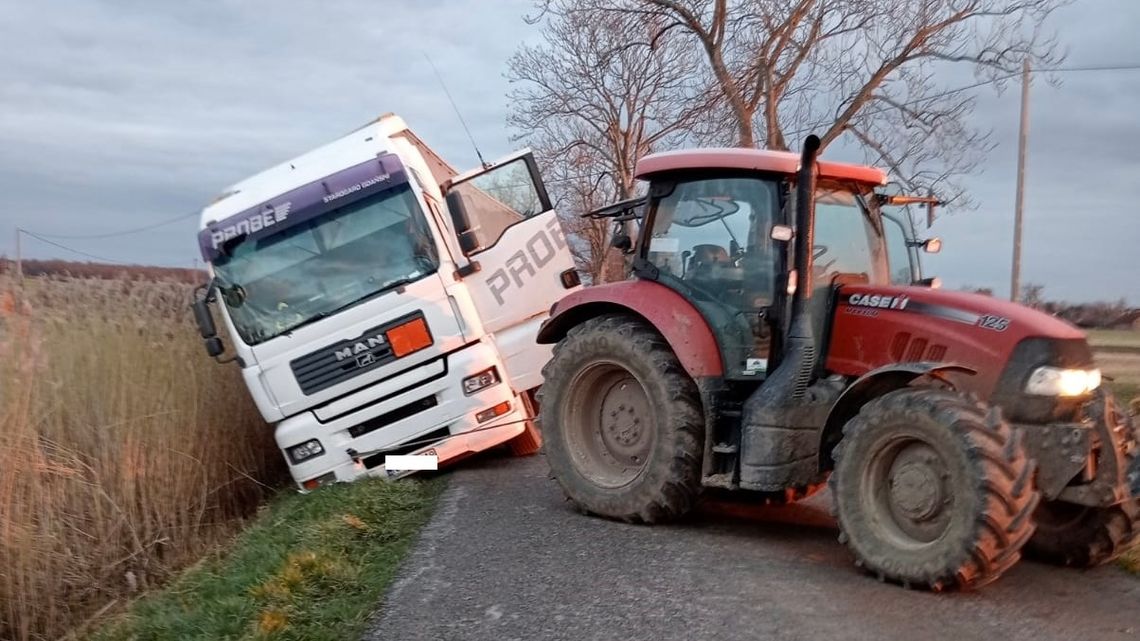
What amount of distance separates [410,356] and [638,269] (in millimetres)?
2486

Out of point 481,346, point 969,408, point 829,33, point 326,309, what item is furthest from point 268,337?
point 829,33

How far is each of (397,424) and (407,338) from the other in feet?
2.41

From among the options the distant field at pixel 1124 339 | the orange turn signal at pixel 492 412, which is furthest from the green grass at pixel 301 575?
the distant field at pixel 1124 339

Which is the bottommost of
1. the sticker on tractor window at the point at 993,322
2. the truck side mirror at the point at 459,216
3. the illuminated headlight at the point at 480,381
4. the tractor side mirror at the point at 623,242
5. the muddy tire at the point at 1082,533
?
the muddy tire at the point at 1082,533

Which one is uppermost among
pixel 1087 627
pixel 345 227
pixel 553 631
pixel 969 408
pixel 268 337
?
pixel 345 227

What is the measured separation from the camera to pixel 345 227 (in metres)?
8.66

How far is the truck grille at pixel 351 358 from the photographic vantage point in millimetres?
8398

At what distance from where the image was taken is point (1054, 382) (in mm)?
5012

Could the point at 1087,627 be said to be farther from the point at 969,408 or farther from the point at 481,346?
the point at 481,346

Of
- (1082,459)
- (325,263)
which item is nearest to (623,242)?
(325,263)

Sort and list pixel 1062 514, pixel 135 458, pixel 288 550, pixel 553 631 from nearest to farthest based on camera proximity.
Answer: pixel 553 631 < pixel 1062 514 < pixel 288 550 < pixel 135 458

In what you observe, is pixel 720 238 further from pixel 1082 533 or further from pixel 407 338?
pixel 407 338

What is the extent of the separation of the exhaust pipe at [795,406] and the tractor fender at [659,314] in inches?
18.6

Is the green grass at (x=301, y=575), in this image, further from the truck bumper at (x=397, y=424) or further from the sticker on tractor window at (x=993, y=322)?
the sticker on tractor window at (x=993, y=322)
